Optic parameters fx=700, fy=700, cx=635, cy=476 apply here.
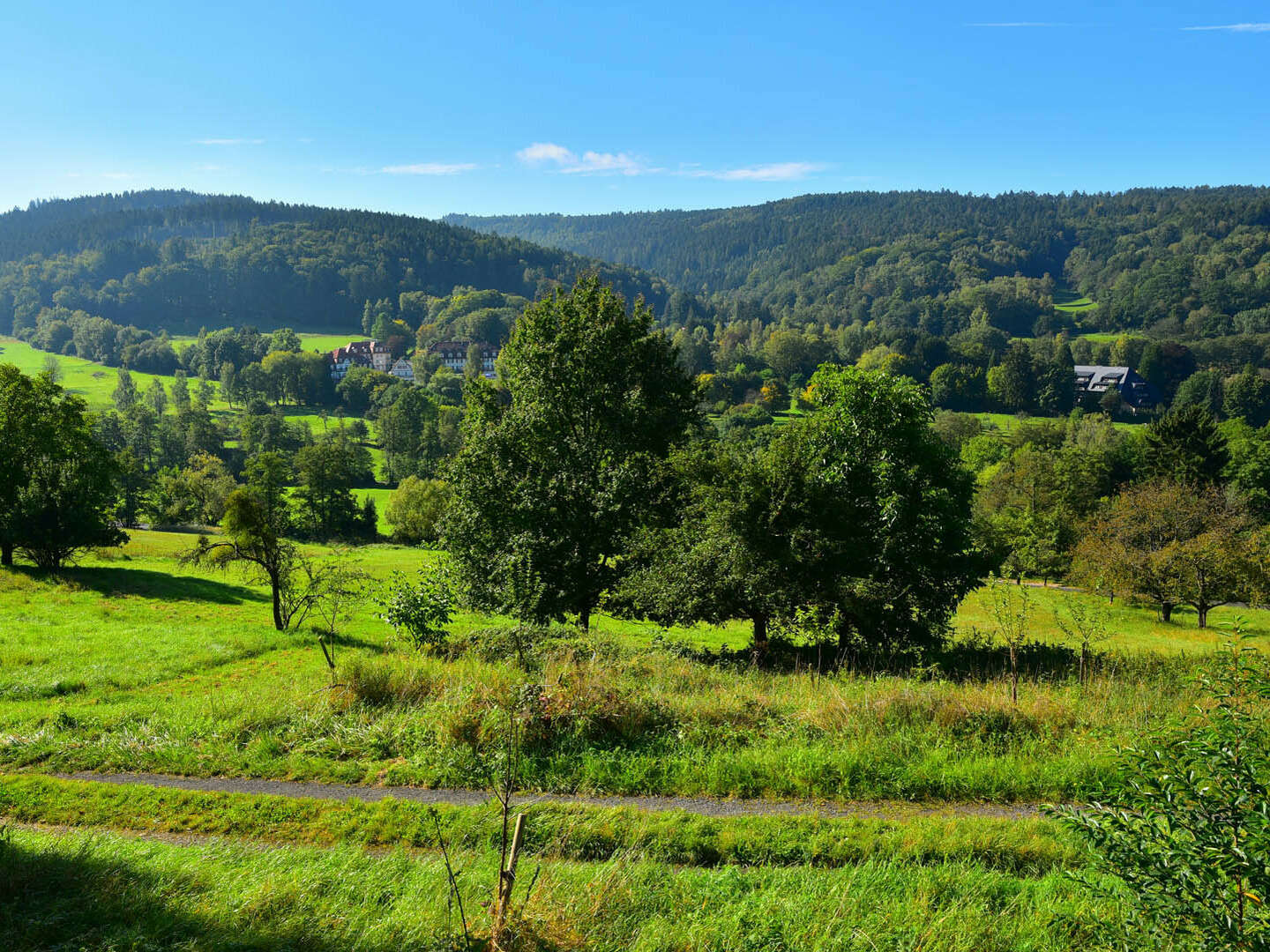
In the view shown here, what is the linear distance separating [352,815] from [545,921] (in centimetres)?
337

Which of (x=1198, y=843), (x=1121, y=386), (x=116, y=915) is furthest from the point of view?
(x=1121, y=386)

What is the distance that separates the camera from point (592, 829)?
6.95m

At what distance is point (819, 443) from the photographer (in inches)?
717

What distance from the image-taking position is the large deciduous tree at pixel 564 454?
1878 centimetres

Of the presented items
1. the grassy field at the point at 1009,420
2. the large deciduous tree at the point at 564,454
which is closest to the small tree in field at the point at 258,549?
the large deciduous tree at the point at 564,454

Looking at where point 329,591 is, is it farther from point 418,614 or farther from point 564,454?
point 564,454

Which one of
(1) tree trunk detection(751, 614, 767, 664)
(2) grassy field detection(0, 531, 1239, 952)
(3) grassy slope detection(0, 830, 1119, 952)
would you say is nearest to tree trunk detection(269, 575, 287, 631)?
(2) grassy field detection(0, 531, 1239, 952)

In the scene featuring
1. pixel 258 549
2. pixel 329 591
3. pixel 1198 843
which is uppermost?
pixel 1198 843

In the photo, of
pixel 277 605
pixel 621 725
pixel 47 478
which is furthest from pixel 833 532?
pixel 47 478

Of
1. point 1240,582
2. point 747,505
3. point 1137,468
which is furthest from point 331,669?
point 1137,468

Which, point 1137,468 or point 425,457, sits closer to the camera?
point 1137,468

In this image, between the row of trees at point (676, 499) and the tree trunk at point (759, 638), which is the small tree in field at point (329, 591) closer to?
the row of trees at point (676, 499)

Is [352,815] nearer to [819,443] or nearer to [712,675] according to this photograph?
[712,675]

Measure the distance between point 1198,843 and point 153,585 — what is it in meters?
35.0
